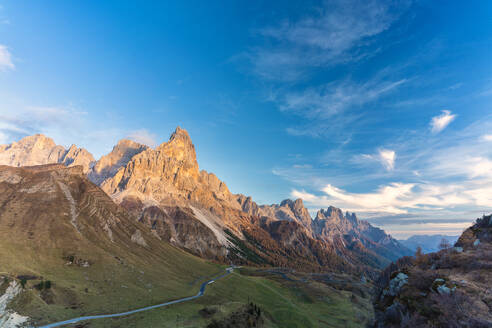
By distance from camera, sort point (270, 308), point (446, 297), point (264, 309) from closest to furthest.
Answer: point (446, 297) → point (264, 309) → point (270, 308)

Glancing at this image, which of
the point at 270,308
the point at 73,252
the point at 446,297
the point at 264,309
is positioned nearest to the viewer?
the point at 446,297

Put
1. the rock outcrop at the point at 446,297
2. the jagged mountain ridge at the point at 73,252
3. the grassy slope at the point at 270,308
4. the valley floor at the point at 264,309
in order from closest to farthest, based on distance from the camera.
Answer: the rock outcrop at the point at 446,297 < the valley floor at the point at 264,309 < the grassy slope at the point at 270,308 < the jagged mountain ridge at the point at 73,252

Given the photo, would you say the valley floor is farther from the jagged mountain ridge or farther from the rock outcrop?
the rock outcrop

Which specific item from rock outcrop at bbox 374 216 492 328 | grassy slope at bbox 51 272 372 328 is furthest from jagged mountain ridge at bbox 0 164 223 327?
rock outcrop at bbox 374 216 492 328

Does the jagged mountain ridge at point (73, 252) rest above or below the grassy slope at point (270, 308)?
above

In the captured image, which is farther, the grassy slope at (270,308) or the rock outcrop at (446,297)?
the grassy slope at (270,308)

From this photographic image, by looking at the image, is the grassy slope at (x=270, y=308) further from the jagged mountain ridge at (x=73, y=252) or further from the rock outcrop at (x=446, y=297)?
the rock outcrop at (x=446, y=297)

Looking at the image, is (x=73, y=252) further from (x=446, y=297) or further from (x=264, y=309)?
(x=446, y=297)

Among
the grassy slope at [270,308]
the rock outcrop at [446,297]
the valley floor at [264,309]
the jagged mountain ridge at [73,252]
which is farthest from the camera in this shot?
the jagged mountain ridge at [73,252]

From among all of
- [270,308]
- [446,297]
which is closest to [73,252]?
[270,308]

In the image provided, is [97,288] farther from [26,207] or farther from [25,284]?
[26,207]

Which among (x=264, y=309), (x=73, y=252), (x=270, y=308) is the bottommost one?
(x=270, y=308)

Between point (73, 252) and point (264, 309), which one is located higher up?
point (73, 252)

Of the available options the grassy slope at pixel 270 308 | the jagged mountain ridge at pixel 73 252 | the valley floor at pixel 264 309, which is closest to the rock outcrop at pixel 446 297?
the valley floor at pixel 264 309
